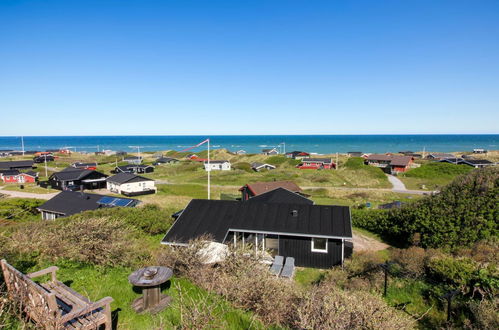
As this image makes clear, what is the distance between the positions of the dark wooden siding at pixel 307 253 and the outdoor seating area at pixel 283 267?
2.10 feet

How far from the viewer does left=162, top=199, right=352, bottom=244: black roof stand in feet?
58.3

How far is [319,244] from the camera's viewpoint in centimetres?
1809

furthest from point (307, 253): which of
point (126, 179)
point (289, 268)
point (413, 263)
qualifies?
point (126, 179)

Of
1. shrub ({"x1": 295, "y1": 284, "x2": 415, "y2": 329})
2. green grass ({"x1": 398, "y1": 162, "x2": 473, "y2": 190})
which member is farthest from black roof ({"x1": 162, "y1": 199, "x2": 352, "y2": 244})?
green grass ({"x1": 398, "y1": 162, "x2": 473, "y2": 190})

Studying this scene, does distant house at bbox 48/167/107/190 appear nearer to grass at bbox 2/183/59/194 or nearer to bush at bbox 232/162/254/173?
grass at bbox 2/183/59/194

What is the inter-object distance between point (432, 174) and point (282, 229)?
55989 millimetres

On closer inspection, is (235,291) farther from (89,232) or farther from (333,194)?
(333,194)

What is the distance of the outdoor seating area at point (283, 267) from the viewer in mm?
15398

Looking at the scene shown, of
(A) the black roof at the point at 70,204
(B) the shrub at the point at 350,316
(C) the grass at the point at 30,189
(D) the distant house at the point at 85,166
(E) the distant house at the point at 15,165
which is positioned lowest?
(C) the grass at the point at 30,189

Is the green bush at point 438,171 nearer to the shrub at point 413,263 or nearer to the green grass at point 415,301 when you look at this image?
the shrub at point 413,263

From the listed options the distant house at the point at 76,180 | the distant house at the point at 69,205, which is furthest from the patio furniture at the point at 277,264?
the distant house at the point at 76,180

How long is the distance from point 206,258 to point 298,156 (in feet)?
294

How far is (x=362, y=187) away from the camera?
175ft

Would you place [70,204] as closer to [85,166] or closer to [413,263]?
[413,263]
